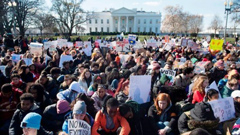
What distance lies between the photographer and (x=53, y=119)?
4062mm

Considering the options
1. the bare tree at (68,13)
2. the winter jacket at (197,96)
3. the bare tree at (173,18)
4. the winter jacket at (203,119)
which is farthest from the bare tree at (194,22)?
the winter jacket at (203,119)

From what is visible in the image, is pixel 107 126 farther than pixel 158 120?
No

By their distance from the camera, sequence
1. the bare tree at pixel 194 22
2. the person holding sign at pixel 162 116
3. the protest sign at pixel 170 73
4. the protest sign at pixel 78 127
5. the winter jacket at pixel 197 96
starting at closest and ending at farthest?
1. the protest sign at pixel 78 127
2. the person holding sign at pixel 162 116
3. the winter jacket at pixel 197 96
4. the protest sign at pixel 170 73
5. the bare tree at pixel 194 22

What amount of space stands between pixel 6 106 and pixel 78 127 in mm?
2052

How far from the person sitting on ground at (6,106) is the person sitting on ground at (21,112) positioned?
2.35 ft

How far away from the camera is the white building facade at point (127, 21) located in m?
108

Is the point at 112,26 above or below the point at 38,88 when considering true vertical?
above

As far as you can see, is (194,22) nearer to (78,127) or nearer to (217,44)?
(217,44)

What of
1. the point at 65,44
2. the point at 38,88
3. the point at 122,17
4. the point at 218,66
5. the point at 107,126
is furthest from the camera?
the point at 122,17

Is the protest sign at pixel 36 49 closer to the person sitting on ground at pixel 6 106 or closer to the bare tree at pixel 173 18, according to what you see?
the person sitting on ground at pixel 6 106

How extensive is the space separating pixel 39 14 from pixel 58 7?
9123 mm

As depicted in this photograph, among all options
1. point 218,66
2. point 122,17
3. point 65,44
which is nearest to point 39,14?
point 65,44

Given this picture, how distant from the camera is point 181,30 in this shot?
196ft

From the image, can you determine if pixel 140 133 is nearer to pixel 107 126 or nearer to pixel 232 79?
pixel 107 126
